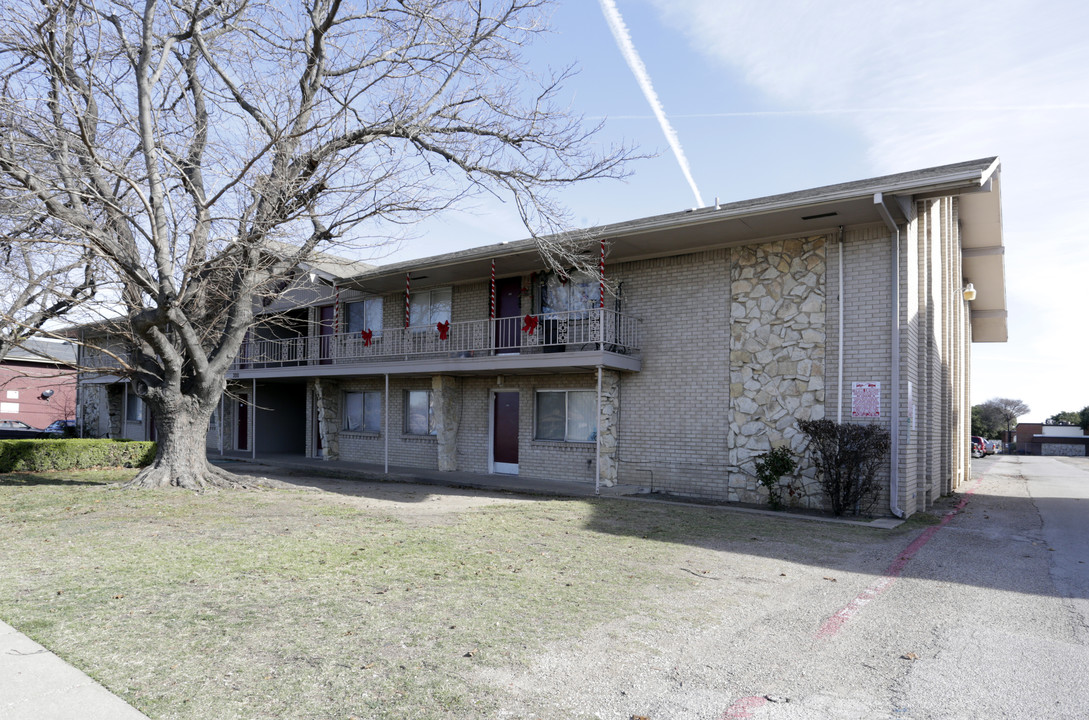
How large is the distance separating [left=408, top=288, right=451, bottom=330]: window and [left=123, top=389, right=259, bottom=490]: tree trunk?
265 inches

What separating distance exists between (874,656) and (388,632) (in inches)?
135

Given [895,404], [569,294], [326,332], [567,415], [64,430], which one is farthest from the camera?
[64,430]

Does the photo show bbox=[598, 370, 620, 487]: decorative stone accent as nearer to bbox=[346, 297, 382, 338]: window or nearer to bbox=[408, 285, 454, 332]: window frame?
bbox=[408, 285, 454, 332]: window frame

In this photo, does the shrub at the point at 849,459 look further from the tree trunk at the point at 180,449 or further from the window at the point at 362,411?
the window at the point at 362,411

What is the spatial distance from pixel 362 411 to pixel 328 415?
41.1 inches

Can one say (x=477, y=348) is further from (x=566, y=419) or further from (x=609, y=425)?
(x=609, y=425)

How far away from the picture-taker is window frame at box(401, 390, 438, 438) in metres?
19.0

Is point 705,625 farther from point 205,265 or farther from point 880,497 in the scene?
point 205,265

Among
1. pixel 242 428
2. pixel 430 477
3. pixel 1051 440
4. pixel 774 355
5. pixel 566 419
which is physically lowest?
pixel 1051 440

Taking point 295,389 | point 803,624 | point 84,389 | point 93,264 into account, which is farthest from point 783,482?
point 84,389

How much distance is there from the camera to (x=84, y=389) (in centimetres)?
3200

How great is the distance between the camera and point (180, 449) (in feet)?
42.9

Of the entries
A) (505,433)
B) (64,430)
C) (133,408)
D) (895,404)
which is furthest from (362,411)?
(64,430)

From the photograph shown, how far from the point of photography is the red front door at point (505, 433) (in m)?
17.6
